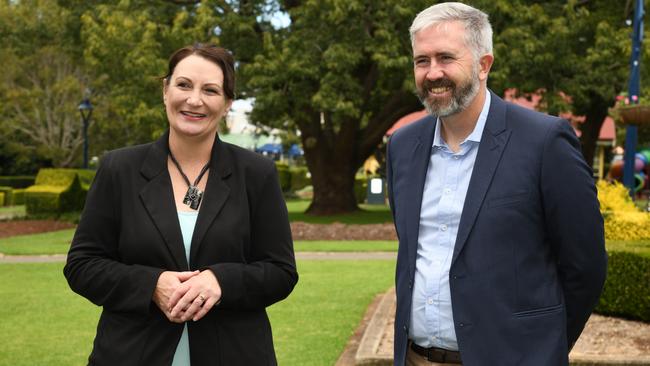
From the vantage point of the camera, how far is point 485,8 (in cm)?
2105

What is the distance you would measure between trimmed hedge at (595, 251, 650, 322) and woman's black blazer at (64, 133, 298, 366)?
6.06 metres

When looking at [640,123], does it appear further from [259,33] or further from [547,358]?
[259,33]

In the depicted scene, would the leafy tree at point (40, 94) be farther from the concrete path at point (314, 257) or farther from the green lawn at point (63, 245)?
the concrete path at point (314, 257)

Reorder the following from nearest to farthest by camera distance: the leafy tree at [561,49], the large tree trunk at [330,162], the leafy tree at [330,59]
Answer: the leafy tree at [330,59] < the leafy tree at [561,49] < the large tree trunk at [330,162]

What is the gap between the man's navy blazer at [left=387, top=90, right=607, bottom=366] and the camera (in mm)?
3080

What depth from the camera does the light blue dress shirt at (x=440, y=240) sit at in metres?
3.21

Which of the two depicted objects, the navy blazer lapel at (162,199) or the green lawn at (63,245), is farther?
the green lawn at (63,245)

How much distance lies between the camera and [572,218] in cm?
307

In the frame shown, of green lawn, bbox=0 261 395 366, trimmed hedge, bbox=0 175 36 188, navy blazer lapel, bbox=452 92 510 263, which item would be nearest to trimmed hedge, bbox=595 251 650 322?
green lawn, bbox=0 261 395 366

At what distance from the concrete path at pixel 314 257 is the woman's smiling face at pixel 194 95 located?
12.7 metres

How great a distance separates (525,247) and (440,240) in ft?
1.10

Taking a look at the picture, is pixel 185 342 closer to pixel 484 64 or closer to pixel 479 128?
pixel 479 128

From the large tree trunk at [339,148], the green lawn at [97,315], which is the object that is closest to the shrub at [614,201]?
the green lawn at [97,315]

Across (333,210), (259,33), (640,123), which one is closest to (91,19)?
(259,33)
